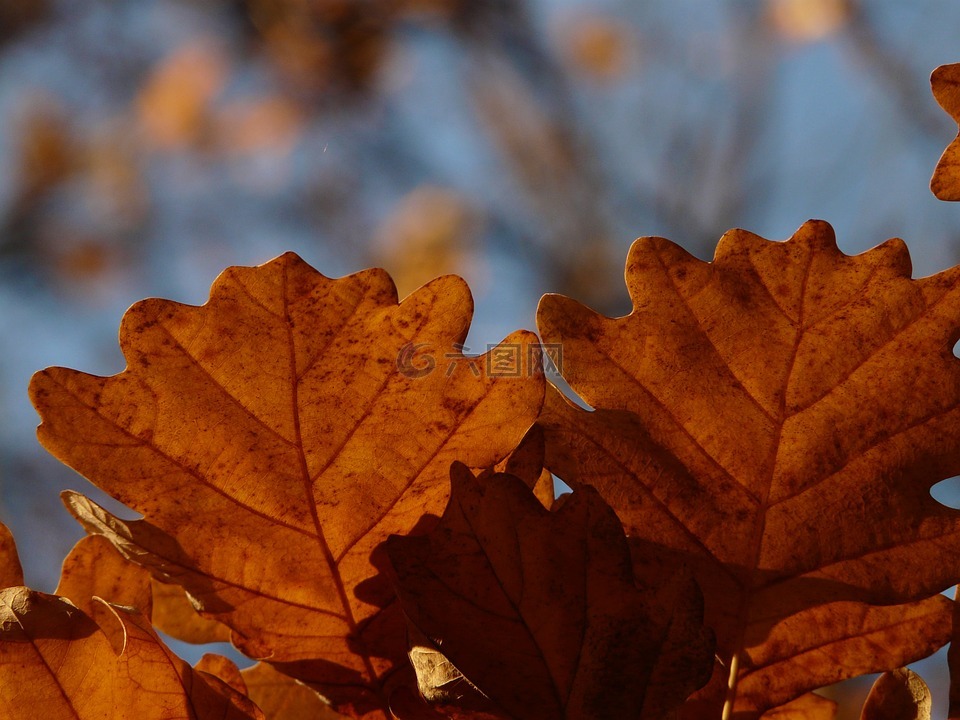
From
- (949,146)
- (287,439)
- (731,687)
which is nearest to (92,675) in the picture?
(287,439)

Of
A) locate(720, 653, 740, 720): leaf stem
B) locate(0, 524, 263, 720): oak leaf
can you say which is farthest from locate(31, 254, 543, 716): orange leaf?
locate(720, 653, 740, 720): leaf stem

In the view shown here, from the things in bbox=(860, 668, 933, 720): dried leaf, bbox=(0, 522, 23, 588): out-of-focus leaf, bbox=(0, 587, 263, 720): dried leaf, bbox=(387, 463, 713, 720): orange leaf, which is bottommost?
bbox=(0, 587, 263, 720): dried leaf

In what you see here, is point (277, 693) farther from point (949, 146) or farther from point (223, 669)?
point (949, 146)

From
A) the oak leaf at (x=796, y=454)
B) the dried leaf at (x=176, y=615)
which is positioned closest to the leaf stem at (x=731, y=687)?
the oak leaf at (x=796, y=454)

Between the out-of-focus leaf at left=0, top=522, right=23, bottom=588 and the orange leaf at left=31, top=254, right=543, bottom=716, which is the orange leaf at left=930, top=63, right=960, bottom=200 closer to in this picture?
the orange leaf at left=31, top=254, right=543, bottom=716

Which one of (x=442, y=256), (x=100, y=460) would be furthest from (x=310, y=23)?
(x=100, y=460)
